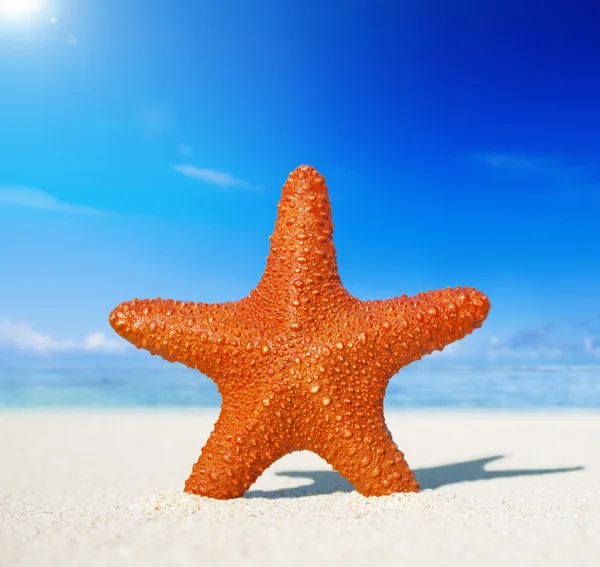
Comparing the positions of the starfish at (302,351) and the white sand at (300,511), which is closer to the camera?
the white sand at (300,511)

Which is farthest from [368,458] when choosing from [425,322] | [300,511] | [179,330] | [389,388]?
[389,388]

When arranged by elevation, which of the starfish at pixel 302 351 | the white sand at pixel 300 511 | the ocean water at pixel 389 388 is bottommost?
the white sand at pixel 300 511

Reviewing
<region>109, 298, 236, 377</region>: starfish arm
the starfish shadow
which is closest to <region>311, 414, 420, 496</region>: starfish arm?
the starfish shadow

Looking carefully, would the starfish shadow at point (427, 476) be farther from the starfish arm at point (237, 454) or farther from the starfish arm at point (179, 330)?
the starfish arm at point (179, 330)

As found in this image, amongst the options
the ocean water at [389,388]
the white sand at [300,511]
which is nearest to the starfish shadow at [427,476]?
the white sand at [300,511]

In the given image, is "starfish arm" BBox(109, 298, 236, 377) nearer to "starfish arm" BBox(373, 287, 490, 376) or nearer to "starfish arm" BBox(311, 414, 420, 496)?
"starfish arm" BBox(311, 414, 420, 496)

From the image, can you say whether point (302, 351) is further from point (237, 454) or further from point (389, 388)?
point (389, 388)
